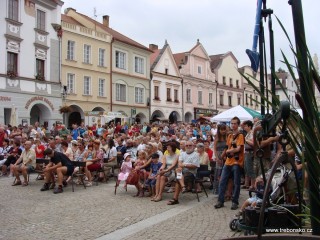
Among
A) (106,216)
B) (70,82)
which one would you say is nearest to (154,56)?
(70,82)

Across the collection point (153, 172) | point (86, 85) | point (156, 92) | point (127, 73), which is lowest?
point (153, 172)

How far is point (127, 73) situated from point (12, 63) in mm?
12875

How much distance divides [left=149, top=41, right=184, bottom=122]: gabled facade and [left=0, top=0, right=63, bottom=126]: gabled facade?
43.3 ft

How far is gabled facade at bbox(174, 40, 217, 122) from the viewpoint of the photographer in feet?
147

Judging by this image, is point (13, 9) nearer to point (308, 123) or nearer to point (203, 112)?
point (203, 112)

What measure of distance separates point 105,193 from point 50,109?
1879cm

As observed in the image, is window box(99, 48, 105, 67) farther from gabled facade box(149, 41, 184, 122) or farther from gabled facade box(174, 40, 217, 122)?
gabled facade box(174, 40, 217, 122)

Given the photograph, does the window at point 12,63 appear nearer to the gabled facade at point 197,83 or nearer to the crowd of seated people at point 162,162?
the crowd of seated people at point 162,162

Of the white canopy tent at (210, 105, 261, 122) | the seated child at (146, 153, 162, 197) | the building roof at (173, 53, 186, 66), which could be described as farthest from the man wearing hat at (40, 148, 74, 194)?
the building roof at (173, 53, 186, 66)

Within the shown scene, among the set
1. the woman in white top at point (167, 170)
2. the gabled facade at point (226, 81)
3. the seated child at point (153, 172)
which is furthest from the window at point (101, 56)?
the woman in white top at point (167, 170)

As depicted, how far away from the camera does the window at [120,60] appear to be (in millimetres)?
35562

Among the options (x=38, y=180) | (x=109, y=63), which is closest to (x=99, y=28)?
(x=109, y=63)

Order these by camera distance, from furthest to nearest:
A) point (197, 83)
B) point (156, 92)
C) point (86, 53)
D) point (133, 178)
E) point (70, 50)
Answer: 1. point (197, 83)
2. point (156, 92)
3. point (86, 53)
4. point (70, 50)
5. point (133, 178)

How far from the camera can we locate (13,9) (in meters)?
25.2
